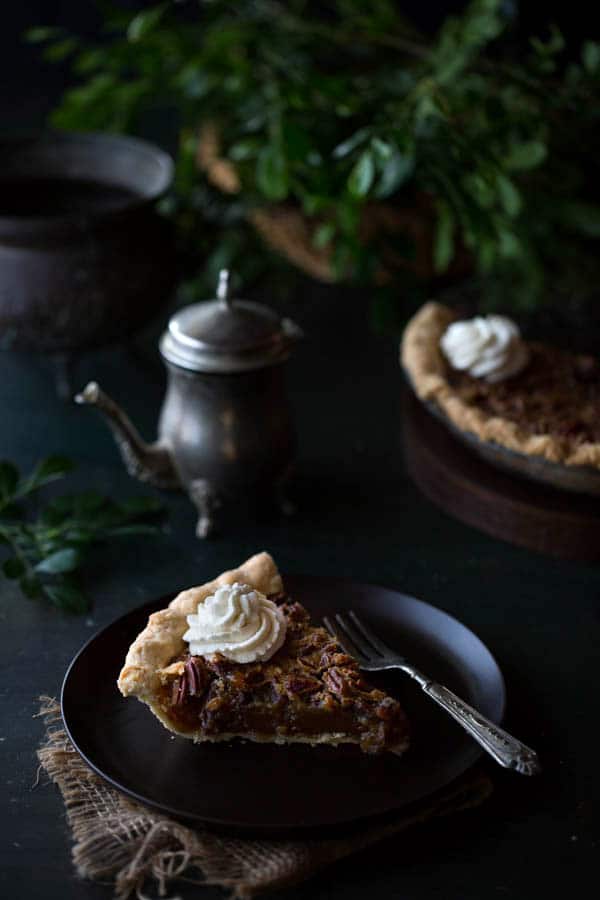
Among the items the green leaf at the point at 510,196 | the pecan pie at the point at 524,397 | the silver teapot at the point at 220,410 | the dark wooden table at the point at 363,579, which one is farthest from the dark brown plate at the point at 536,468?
the green leaf at the point at 510,196

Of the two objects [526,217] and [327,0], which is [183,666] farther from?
[327,0]

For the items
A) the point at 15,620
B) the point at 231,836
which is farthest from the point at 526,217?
the point at 231,836

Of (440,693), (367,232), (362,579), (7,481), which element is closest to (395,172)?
(367,232)

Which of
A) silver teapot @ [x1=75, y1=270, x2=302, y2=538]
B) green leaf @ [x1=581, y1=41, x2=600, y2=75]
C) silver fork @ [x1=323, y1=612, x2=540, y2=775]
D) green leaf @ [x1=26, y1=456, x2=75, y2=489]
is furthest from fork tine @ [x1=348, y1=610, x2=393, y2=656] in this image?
green leaf @ [x1=581, y1=41, x2=600, y2=75]

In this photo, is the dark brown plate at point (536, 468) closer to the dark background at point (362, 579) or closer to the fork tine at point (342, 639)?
the dark background at point (362, 579)

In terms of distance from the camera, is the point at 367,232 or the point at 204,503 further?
the point at 367,232

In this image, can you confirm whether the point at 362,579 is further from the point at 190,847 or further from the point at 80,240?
the point at 80,240

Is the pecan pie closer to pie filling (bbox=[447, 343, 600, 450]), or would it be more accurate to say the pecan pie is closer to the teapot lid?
pie filling (bbox=[447, 343, 600, 450])
